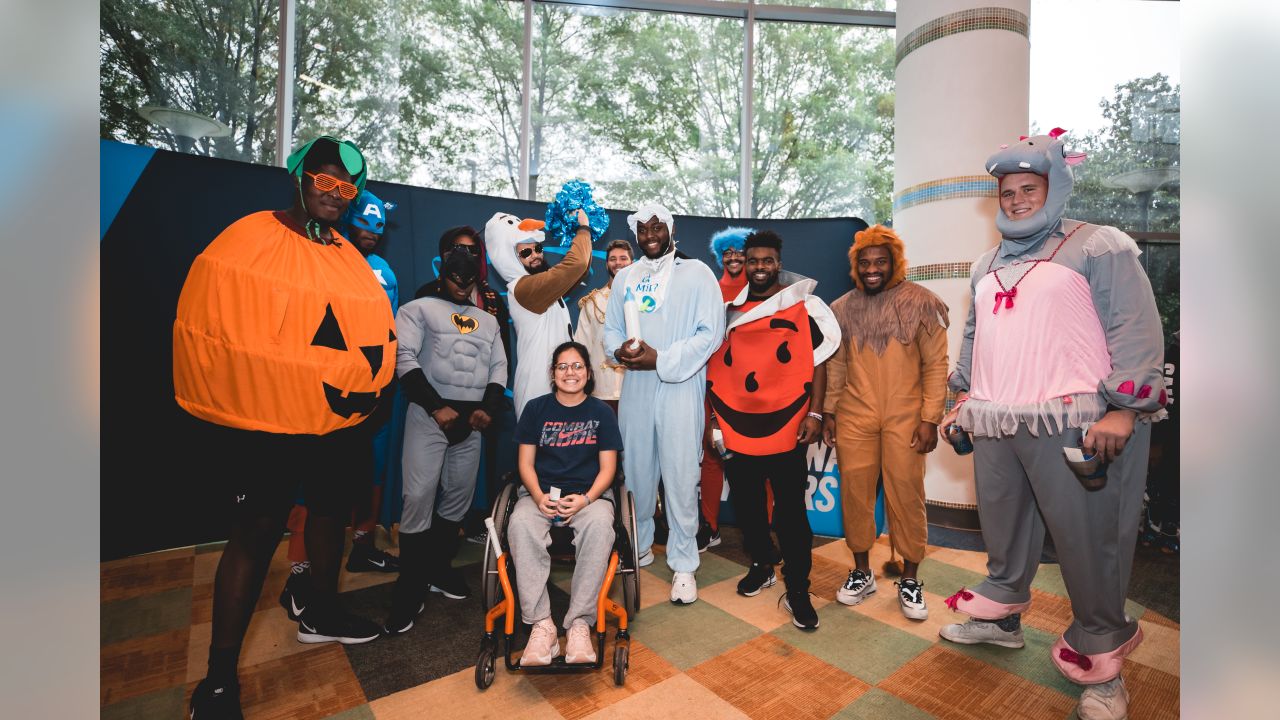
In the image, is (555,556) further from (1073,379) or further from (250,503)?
(1073,379)

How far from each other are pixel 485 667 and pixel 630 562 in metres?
0.67

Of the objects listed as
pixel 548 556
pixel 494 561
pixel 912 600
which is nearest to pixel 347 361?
pixel 494 561

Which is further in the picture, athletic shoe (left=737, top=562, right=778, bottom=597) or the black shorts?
athletic shoe (left=737, top=562, right=778, bottom=597)

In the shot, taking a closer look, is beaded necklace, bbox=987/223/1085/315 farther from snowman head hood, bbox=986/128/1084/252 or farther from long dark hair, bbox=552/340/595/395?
long dark hair, bbox=552/340/595/395

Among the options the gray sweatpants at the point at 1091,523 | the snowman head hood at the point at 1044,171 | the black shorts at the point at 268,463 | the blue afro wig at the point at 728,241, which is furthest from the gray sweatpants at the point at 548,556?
the blue afro wig at the point at 728,241

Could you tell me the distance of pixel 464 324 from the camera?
2758 millimetres

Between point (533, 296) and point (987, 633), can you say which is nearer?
point (987, 633)

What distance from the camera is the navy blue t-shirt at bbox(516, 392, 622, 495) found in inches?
96.5

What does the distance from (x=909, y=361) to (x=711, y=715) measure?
72.2 inches

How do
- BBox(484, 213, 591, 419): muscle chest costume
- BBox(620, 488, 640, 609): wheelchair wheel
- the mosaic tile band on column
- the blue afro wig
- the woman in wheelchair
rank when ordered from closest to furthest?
the woman in wheelchair, BBox(620, 488, 640, 609): wheelchair wheel, BBox(484, 213, 591, 419): muscle chest costume, the blue afro wig, the mosaic tile band on column

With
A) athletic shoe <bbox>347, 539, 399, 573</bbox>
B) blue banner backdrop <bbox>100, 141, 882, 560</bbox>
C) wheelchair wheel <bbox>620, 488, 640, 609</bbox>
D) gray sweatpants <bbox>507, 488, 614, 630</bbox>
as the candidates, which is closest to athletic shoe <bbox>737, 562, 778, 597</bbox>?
wheelchair wheel <bbox>620, 488, 640, 609</bbox>

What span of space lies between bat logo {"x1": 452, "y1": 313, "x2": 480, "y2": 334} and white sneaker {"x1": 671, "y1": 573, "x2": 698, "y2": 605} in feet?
5.35
